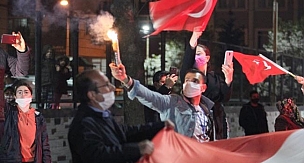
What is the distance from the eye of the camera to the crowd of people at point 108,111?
16.3 feet

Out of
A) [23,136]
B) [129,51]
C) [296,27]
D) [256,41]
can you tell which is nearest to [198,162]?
[23,136]

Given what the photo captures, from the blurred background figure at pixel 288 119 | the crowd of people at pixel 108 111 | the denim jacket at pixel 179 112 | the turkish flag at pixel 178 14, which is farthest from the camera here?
the blurred background figure at pixel 288 119

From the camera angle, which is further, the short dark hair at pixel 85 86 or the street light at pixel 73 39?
the street light at pixel 73 39

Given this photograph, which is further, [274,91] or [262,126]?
[274,91]

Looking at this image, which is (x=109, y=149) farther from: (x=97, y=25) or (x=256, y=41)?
(x=256, y=41)

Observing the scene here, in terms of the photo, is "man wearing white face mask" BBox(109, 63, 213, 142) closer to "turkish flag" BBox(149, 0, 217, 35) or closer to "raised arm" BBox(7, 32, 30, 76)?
"turkish flag" BBox(149, 0, 217, 35)

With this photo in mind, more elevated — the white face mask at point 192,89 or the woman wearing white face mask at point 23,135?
the white face mask at point 192,89

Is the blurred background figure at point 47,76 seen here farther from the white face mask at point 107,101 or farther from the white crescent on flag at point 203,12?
the white face mask at point 107,101

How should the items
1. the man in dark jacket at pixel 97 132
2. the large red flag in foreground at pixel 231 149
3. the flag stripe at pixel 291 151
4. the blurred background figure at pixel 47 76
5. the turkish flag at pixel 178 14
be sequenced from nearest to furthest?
the man in dark jacket at pixel 97 132, the large red flag in foreground at pixel 231 149, the flag stripe at pixel 291 151, the turkish flag at pixel 178 14, the blurred background figure at pixel 47 76

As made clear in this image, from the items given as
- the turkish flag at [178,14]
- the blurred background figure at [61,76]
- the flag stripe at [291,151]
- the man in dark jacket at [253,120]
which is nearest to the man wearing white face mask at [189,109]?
the flag stripe at [291,151]

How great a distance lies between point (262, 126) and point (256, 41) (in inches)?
1130

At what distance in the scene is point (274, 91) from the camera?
2155cm

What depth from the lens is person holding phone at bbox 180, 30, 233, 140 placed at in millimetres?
8000

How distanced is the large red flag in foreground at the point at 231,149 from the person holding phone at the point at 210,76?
0.75 m
